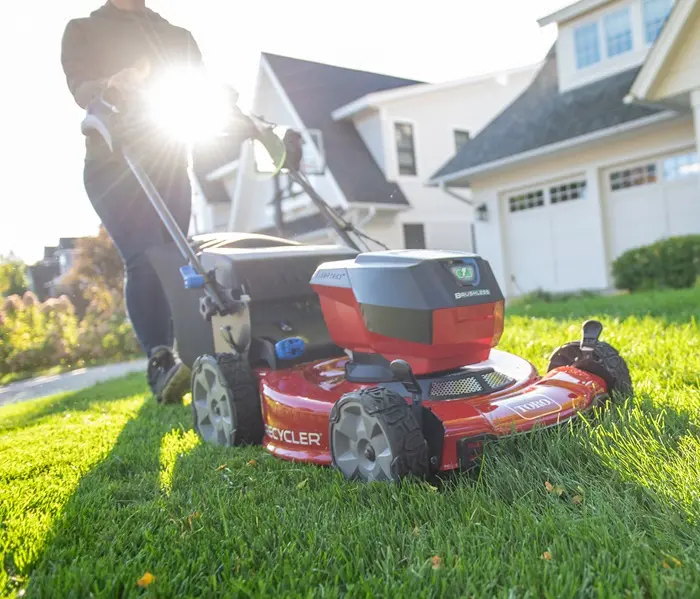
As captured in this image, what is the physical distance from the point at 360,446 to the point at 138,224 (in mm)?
2225

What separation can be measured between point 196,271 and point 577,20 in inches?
412

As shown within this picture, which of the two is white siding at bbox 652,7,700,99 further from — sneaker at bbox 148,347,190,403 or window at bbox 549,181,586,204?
sneaker at bbox 148,347,190,403

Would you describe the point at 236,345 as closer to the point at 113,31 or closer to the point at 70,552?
the point at 70,552

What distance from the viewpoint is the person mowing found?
3.60m

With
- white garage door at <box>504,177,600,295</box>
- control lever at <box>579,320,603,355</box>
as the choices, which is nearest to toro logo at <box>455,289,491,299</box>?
control lever at <box>579,320,603,355</box>

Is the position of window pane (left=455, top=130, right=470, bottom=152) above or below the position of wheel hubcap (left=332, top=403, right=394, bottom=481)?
above

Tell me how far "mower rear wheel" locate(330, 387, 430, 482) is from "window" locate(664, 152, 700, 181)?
29.8 feet

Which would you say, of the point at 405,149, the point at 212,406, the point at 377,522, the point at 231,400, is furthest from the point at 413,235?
the point at 377,522

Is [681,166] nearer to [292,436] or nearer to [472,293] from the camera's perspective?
[472,293]

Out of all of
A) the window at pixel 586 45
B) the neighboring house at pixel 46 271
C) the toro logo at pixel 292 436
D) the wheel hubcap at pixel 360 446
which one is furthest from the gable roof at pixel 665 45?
the neighboring house at pixel 46 271

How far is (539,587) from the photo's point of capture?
1360mm

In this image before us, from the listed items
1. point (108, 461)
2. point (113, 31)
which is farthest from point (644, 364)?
point (113, 31)

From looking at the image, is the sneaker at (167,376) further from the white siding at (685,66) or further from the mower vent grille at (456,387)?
the white siding at (685,66)

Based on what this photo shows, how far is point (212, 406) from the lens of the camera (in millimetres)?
2957
